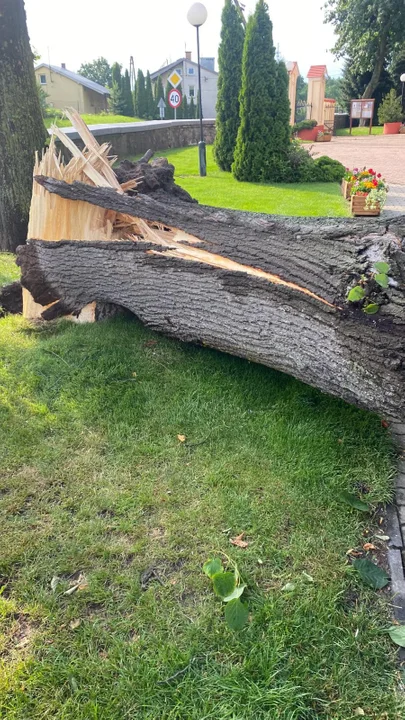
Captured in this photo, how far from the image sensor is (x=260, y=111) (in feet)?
37.1

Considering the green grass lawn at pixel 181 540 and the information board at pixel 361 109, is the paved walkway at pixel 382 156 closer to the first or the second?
the information board at pixel 361 109

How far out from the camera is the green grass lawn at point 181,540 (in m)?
1.64

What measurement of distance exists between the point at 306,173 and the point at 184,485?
437 inches

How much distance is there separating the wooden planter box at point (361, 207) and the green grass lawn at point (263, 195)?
6.2 inches

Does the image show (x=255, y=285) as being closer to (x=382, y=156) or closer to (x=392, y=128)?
(x=382, y=156)

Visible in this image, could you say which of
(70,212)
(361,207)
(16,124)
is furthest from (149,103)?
(70,212)

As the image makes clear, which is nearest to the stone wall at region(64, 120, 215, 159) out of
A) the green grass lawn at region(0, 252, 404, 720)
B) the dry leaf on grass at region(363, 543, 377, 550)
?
the green grass lawn at region(0, 252, 404, 720)

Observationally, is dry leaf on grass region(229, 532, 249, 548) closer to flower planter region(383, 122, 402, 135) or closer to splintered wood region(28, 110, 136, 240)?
splintered wood region(28, 110, 136, 240)

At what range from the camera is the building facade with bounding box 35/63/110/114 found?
42000 millimetres

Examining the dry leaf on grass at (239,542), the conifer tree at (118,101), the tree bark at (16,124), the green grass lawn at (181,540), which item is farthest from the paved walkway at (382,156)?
the conifer tree at (118,101)

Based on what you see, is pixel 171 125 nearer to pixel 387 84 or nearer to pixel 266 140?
pixel 266 140

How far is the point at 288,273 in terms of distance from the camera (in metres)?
2.80

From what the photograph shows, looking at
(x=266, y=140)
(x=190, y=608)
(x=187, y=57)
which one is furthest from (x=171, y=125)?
(x=187, y=57)

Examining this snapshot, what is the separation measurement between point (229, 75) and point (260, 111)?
2156 mm
